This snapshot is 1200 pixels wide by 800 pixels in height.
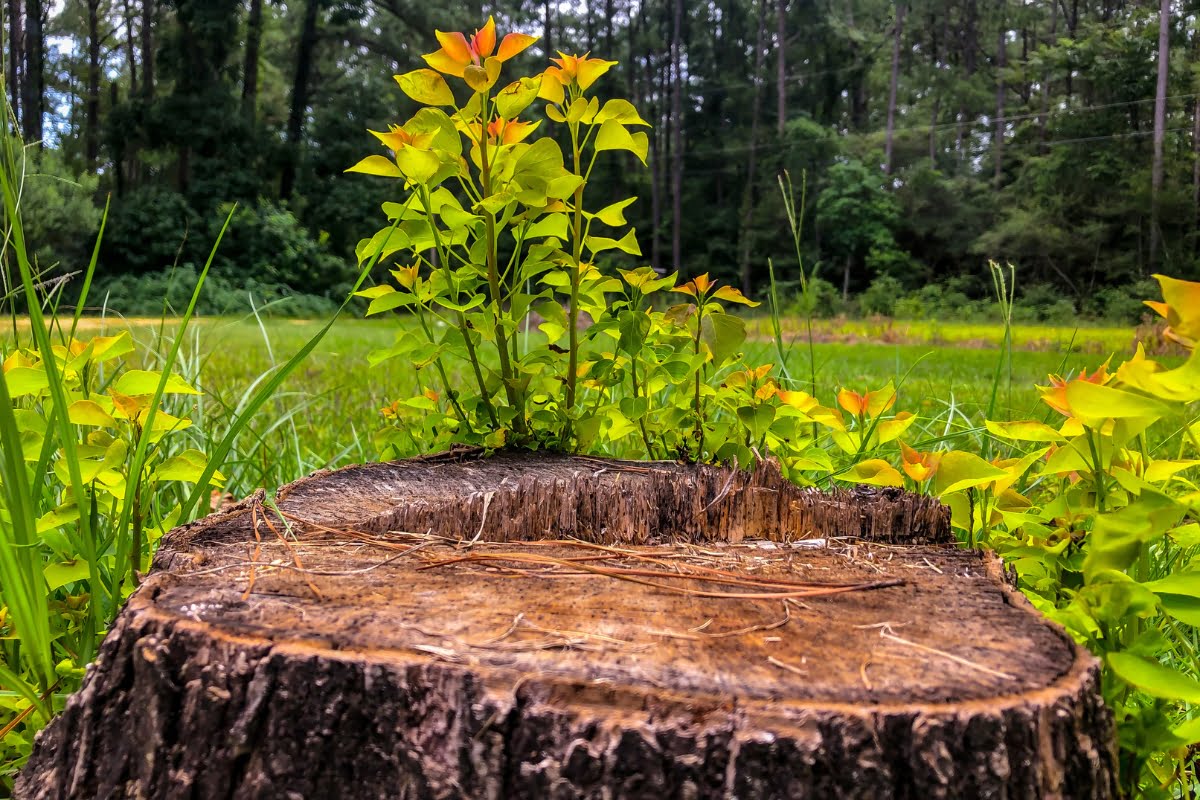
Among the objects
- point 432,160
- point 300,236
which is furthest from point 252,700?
point 300,236

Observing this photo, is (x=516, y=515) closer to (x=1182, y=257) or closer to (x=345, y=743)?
(x=345, y=743)

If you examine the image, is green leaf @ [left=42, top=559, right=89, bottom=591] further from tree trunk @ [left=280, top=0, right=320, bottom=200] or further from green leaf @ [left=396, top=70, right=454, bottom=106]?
tree trunk @ [left=280, top=0, right=320, bottom=200]

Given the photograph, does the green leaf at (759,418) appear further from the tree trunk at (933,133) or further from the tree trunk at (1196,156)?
the tree trunk at (933,133)

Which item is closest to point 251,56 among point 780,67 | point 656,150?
point 656,150

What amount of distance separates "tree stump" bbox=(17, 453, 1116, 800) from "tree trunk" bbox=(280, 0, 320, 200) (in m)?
19.6

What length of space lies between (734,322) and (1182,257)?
8.87 meters

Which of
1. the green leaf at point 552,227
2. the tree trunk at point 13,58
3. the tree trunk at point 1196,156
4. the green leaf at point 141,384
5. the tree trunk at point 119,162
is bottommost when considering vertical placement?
the green leaf at point 141,384

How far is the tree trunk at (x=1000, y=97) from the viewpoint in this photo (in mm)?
17844

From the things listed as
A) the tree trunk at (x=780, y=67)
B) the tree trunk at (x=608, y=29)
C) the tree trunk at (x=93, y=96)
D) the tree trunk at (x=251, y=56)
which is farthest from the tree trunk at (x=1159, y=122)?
the tree trunk at (x=93, y=96)

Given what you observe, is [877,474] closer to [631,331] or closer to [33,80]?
[631,331]

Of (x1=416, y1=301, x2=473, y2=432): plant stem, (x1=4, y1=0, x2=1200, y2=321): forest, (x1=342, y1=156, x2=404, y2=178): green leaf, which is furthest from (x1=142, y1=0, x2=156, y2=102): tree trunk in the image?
(x1=342, y1=156, x2=404, y2=178): green leaf

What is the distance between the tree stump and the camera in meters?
0.47

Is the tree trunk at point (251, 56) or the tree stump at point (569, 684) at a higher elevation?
the tree trunk at point (251, 56)

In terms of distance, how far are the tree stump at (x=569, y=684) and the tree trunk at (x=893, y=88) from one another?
2182 cm
